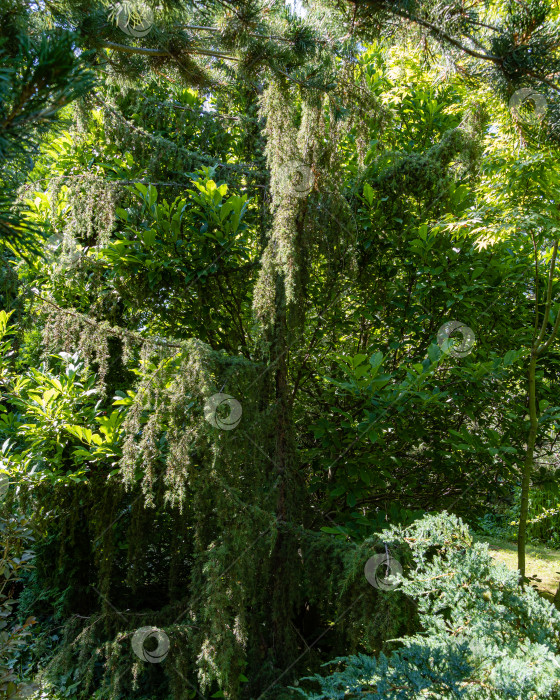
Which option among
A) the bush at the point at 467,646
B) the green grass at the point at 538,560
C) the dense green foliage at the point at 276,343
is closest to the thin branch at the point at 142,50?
the dense green foliage at the point at 276,343

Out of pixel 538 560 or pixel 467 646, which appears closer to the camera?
pixel 467 646

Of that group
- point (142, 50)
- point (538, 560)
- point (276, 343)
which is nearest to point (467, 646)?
point (276, 343)

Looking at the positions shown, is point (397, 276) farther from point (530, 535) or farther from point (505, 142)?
point (530, 535)

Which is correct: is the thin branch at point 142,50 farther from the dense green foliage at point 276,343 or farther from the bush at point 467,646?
the bush at point 467,646

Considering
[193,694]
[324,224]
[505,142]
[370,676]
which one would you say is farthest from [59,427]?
[505,142]

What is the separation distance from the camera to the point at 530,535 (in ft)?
25.2

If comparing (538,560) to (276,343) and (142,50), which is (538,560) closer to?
(276,343)

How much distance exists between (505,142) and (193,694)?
12.6 ft

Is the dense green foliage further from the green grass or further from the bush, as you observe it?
the green grass

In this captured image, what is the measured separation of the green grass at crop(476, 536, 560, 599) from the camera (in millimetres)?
5119

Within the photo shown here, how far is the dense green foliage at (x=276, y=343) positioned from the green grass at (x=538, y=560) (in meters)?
2.14

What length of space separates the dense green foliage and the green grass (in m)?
2.14

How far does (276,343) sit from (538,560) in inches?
206

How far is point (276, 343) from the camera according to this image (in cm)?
285
